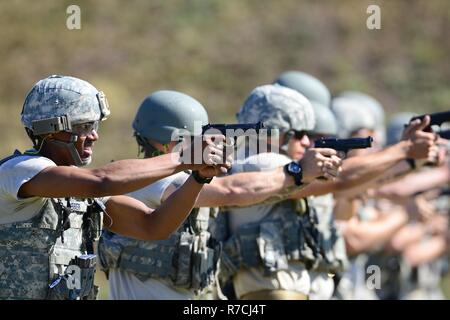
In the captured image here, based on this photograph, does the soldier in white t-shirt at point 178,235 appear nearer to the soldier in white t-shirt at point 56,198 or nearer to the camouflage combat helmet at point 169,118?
the camouflage combat helmet at point 169,118

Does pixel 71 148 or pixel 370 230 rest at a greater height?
pixel 370 230

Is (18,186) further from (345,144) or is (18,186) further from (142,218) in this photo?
(345,144)

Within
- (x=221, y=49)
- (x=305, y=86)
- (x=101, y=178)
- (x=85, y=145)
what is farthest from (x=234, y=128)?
(x=221, y=49)

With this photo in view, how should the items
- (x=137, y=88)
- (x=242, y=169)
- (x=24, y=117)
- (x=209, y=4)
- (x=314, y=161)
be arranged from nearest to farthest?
(x=24, y=117), (x=314, y=161), (x=242, y=169), (x=137, y=88), (x=209, y=4)

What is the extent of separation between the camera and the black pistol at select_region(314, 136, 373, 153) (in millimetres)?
9123

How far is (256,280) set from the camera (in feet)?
33.4

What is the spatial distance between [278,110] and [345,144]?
3.38 feet

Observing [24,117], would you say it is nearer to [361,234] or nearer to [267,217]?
[267,217]

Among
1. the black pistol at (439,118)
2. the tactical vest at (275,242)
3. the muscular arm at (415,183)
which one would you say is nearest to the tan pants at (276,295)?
the tactical vest at (275,242)

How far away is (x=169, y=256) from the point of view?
9086mm

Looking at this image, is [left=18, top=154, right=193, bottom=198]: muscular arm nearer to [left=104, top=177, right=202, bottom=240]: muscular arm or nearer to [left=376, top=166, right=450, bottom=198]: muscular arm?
[left=104, top=177, right=202, bottom=240]: muscular arm

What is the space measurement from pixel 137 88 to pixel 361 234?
12.3 metres

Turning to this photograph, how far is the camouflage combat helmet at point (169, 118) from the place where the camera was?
9188 mm

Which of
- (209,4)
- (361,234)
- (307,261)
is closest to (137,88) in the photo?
(209,4)
